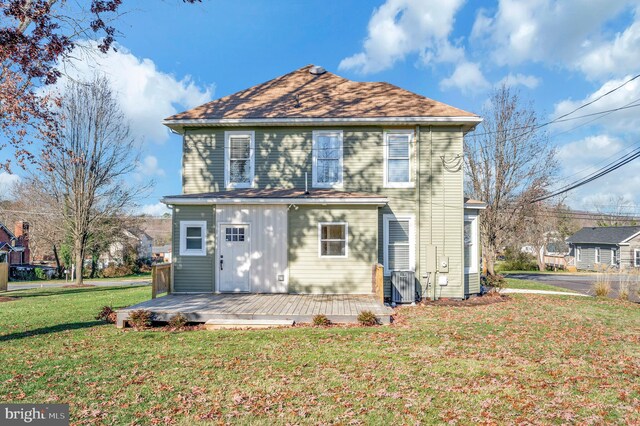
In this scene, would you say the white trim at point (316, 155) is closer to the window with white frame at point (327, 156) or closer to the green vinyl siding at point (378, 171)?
the window with white frame at point (327, 156)

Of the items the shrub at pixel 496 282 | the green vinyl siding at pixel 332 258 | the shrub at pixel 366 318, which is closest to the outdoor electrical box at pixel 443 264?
the green vinyl siding at pixel 332 258

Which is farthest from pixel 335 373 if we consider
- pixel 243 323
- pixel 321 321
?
pixel 243 323

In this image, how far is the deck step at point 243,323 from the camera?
868 cm

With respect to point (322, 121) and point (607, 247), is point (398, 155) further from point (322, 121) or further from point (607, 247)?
point (607, 247)

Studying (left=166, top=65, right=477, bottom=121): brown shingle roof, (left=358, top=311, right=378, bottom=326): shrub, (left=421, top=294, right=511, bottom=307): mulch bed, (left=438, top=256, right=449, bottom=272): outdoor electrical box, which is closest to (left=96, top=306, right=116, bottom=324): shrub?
(left=358, top=311, right=378, bottom=326): shrub

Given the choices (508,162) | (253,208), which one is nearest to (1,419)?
(253,208)

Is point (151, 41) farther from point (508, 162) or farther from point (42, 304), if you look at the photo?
point (508, 162)

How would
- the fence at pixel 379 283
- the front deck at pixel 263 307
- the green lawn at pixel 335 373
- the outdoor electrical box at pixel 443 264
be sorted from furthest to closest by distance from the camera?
1. the outdoor electrical box at pixel 443 264
2. the fence at pixel 379 283
3. the front deck at pixel 263 307
4. the green lawn at pixel 335 373

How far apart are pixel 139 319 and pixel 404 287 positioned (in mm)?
7600

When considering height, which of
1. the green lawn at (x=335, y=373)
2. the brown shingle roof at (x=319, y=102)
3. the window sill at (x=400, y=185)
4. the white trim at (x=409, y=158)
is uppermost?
the brown shingle roof at (x=319, y=102)

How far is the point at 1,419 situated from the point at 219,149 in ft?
32.5

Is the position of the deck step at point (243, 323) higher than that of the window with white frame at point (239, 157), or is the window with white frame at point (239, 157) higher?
the window with white frame at point (239, 157)

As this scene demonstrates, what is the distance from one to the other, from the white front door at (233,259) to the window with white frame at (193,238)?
583 millimetres

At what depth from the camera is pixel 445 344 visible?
721 cm
